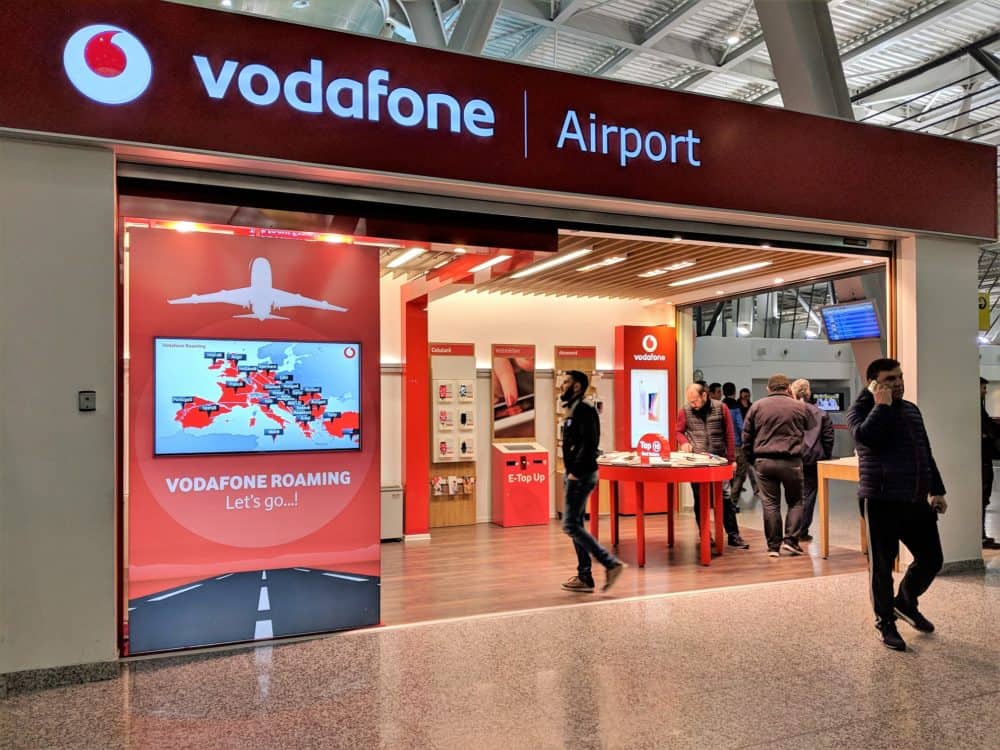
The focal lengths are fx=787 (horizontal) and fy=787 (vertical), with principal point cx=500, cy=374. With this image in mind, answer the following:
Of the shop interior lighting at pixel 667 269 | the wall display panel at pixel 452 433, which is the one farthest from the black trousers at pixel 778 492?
the wall display panel at pixel 452 433

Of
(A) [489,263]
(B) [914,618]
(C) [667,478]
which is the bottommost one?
(B) [914,618]

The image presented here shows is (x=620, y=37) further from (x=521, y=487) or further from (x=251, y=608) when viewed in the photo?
(x=251, y=608)

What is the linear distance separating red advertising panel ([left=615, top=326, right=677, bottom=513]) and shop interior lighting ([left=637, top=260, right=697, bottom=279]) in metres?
1.71

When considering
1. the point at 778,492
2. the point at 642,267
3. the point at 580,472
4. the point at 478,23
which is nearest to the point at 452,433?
the point at 642,267

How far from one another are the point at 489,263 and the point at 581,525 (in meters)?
2.11

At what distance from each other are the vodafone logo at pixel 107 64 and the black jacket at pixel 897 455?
4.25m

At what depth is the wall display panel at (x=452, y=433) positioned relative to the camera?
9.20 m

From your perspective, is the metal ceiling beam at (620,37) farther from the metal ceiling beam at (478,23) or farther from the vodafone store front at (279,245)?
the vodafone store front at (279,245)

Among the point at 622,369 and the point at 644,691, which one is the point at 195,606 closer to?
the point at 644,691

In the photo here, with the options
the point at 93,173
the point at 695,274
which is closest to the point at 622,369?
the point at 695,274

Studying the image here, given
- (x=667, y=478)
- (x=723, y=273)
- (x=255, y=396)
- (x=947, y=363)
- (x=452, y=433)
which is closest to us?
(x=255, y=396)

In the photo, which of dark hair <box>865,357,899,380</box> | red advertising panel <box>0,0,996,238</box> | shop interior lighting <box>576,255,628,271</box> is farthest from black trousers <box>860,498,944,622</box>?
shop interior lighting <box>576,255,628,271</box>

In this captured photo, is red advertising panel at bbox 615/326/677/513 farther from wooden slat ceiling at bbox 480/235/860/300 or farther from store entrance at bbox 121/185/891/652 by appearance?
wooden slat ceiling at bbox 480/235/860/300

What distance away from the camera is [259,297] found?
4715 millimetres
